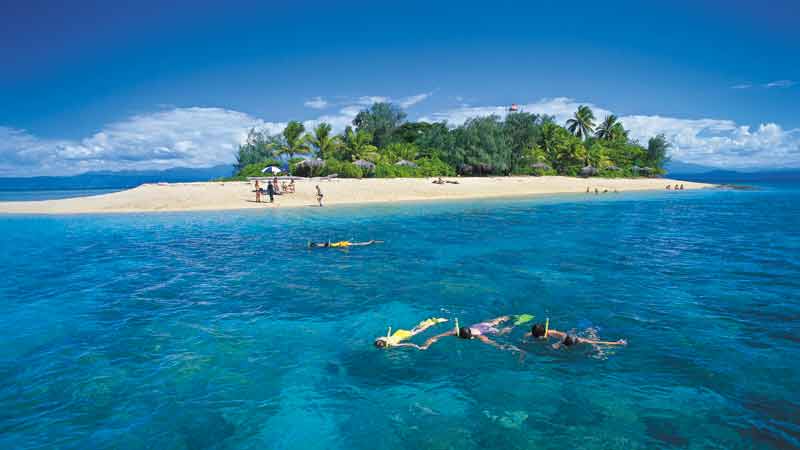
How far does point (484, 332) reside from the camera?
36.9 ft

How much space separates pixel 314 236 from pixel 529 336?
17.5m

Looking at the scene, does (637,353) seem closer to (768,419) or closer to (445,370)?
(768,419)

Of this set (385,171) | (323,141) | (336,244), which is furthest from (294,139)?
(336,244)

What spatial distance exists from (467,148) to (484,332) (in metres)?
58.8

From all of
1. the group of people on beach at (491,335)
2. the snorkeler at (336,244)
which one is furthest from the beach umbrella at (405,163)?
the group of people on beach at (491,335)

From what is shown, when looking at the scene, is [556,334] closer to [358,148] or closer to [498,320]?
[498,320]

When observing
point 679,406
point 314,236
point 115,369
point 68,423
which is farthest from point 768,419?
point 314,236

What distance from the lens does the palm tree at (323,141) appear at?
6028cm

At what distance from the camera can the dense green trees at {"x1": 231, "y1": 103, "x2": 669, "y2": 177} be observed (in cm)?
6078

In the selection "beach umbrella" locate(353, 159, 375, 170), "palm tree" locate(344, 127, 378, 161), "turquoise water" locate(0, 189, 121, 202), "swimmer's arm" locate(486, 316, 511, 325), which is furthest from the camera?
"turquoise water" locate(0, 189, 121, 202)

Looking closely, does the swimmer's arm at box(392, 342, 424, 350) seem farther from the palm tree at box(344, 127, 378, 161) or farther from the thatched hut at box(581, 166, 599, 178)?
the thatched hut at box(581, 166, 599, 178)

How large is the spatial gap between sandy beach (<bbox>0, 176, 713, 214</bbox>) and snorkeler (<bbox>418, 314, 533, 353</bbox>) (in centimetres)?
3259

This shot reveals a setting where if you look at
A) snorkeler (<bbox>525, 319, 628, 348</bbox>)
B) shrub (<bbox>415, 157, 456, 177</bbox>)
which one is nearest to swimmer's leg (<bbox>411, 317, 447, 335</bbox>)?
snorkeler (<bbox>525, 319, 628, 348</bbox>)

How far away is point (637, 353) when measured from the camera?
10.1 metres
